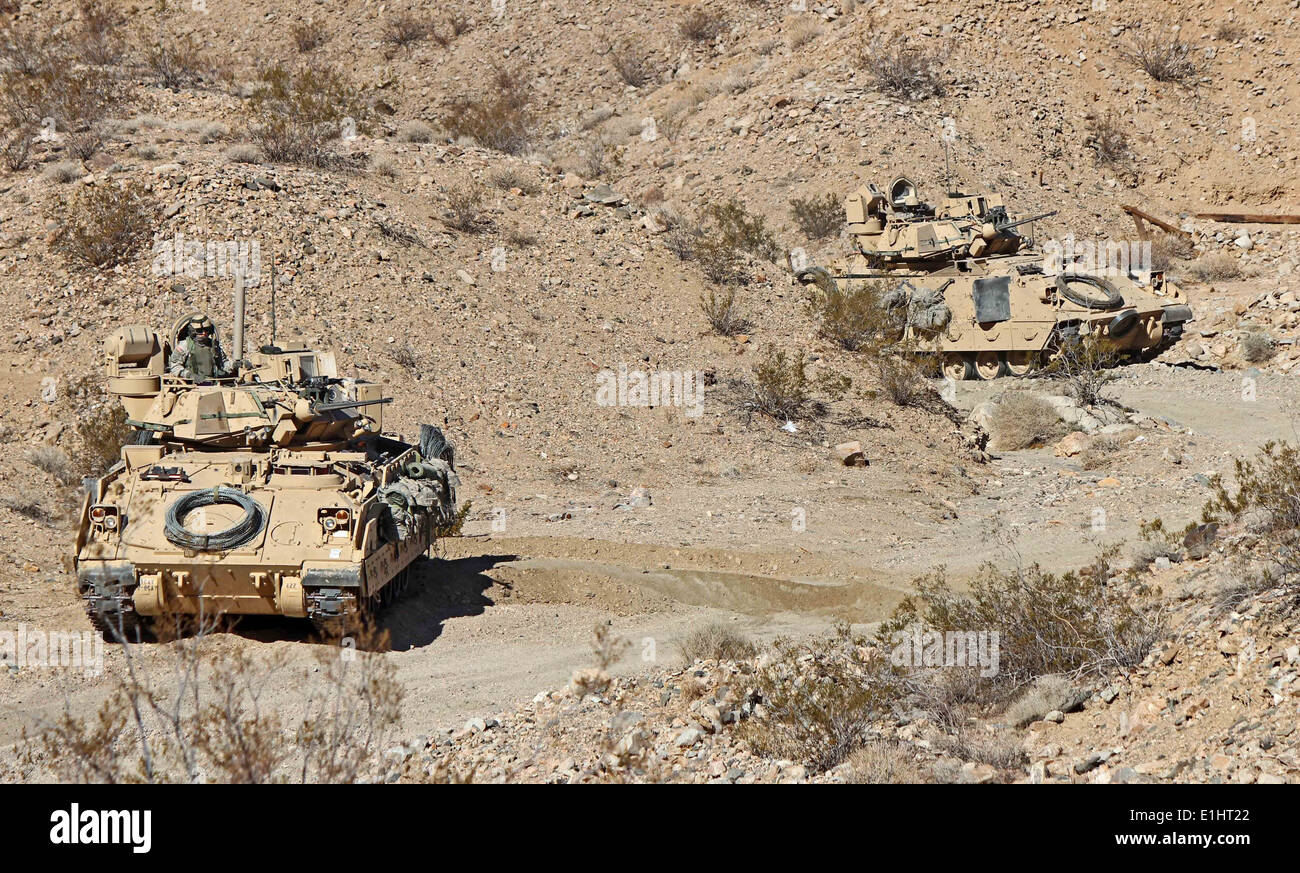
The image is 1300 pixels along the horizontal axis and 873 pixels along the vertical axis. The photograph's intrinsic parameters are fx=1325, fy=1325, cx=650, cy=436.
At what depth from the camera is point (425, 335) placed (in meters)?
22.6

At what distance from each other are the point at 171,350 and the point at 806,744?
8.70 metres

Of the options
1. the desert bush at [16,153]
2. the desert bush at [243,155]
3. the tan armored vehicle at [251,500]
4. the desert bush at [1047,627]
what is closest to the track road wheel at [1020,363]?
the tan armored vehicle at [251,500]

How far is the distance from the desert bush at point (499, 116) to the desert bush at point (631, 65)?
3118 mm

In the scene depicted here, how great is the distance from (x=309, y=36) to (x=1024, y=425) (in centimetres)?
3113

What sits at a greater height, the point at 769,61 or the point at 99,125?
the point at 769,61

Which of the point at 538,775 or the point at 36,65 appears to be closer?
the point at 538,775

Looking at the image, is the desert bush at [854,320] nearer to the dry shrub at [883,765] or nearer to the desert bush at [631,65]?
the dry shrub at [883,765]

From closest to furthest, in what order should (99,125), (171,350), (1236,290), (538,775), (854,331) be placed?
(538,775) → (171,350) → (854,331) → (99,125) → (1236,290)

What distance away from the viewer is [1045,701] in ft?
31.3

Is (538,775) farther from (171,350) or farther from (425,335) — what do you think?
(425,335)

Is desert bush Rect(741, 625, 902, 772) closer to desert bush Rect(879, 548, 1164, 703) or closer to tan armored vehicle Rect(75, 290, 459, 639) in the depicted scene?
desert bush Rect(879, 548, 1164, 703)

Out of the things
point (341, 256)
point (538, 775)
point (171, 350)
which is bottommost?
point (538, 775)
